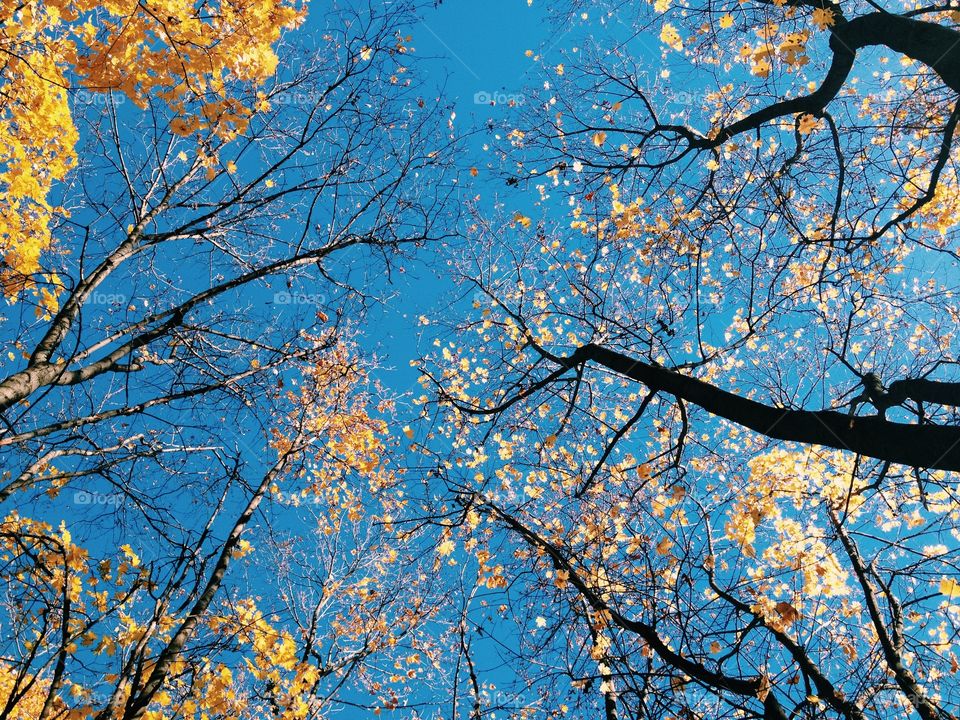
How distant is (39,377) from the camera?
3.80m

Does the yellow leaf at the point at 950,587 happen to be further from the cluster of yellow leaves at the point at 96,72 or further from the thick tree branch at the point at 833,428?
the cluster of yellow leaves at the point at 96,72

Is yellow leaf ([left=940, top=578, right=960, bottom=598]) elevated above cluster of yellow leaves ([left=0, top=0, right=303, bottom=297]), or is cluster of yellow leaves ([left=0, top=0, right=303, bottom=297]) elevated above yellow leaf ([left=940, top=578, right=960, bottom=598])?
cluster of yellow leaves ([left=0, top=0, right=303, bottom=297])

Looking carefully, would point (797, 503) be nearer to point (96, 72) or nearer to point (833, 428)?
point (833, 428)

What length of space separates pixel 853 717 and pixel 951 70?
13.4ft

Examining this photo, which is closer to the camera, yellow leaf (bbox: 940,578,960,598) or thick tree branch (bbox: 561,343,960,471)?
thick tree branch (bbox: 561,343,960,471)

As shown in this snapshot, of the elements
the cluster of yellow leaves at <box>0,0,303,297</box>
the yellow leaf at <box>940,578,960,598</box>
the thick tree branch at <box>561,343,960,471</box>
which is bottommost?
the yellow leaf at <box>940,578,960,598</box>

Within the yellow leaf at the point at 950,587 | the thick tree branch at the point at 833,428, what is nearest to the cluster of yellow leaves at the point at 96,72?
the thick tree branch at the point at 833,428

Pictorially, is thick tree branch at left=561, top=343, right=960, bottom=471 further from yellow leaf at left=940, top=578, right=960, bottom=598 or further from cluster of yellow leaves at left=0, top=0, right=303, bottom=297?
cluster of yellow leaves at left=0, top=0, right=303, bottom=297

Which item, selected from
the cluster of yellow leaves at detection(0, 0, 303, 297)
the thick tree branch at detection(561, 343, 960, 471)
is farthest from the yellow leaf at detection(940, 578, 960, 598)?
the cluster of yellow leaves at detection(0, 0, 303, 297)

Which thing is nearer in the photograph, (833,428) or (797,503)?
(833,428)

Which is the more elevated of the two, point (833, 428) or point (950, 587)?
point (833, 428)

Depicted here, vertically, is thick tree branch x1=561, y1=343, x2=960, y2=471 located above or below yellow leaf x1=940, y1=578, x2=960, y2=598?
above

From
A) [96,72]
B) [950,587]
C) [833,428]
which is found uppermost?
[96,72]

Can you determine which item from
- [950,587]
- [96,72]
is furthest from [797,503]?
[96,72]
